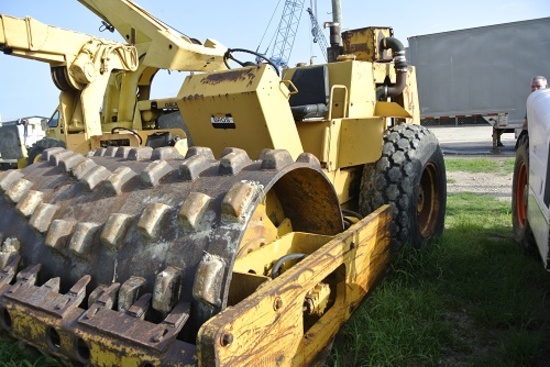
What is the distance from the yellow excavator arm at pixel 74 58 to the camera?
544cm

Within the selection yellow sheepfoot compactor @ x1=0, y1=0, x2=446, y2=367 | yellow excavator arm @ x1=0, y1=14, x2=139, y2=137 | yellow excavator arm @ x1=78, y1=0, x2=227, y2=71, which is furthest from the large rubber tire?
yellow excavator arm @ x1=78, y1=0, x2=227, y2=71

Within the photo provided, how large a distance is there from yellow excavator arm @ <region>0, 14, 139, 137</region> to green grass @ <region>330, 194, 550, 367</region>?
171 inches

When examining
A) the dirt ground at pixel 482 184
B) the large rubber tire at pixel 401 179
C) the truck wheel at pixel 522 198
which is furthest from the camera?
the dirt ground at pixel 482 184

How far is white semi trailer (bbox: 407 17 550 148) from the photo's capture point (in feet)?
47.5

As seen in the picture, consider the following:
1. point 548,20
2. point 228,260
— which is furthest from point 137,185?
point 548,20

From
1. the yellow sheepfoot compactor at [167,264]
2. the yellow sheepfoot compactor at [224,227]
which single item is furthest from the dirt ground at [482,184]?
the yellow sheepfoot compactor at [167,264]

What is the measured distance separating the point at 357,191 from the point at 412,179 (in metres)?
0.53

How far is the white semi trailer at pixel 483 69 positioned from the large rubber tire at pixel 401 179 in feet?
39.0

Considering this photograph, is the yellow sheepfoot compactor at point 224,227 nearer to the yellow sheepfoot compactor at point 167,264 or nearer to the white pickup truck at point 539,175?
the yellow sheepfoot compactor at point 167,264

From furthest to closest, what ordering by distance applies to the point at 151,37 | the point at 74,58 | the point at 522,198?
the point at 151,37, the point at 74,58, the point at 522,198

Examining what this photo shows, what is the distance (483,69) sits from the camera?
1519 centimetres

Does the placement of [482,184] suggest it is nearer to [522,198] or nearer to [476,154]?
[522,198]

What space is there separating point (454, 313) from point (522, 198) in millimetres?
1878

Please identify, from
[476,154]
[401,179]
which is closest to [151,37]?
[401,179]
